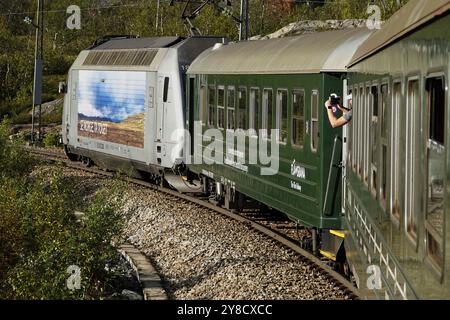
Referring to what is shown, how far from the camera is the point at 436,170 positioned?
4.55 metres

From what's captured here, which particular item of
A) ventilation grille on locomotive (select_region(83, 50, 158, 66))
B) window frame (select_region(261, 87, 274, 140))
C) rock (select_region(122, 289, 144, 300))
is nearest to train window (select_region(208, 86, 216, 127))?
window frame (select_region(261, 87, 274, 140))

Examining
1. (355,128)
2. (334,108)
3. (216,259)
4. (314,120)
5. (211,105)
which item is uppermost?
(211,105)

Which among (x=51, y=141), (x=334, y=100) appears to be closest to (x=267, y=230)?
(x=334, y=100)

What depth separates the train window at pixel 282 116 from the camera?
13.4 meters

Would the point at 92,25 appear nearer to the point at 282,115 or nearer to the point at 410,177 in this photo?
the point at 282,115

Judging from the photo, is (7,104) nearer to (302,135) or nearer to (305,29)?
(305,29)

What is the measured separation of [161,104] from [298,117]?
28.6ft

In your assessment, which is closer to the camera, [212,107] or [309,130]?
[309,130]

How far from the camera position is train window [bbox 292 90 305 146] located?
12641 millimetres

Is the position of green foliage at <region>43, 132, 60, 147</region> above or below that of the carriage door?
below

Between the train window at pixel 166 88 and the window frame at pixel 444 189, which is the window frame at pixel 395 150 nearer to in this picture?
the window frame at pixel 444 189

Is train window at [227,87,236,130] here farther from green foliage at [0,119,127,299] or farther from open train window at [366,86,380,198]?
open train window at [366,86,380,198]

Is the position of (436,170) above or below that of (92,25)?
below

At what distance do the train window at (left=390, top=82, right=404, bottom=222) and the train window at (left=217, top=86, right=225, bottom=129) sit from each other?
11.3 metres
